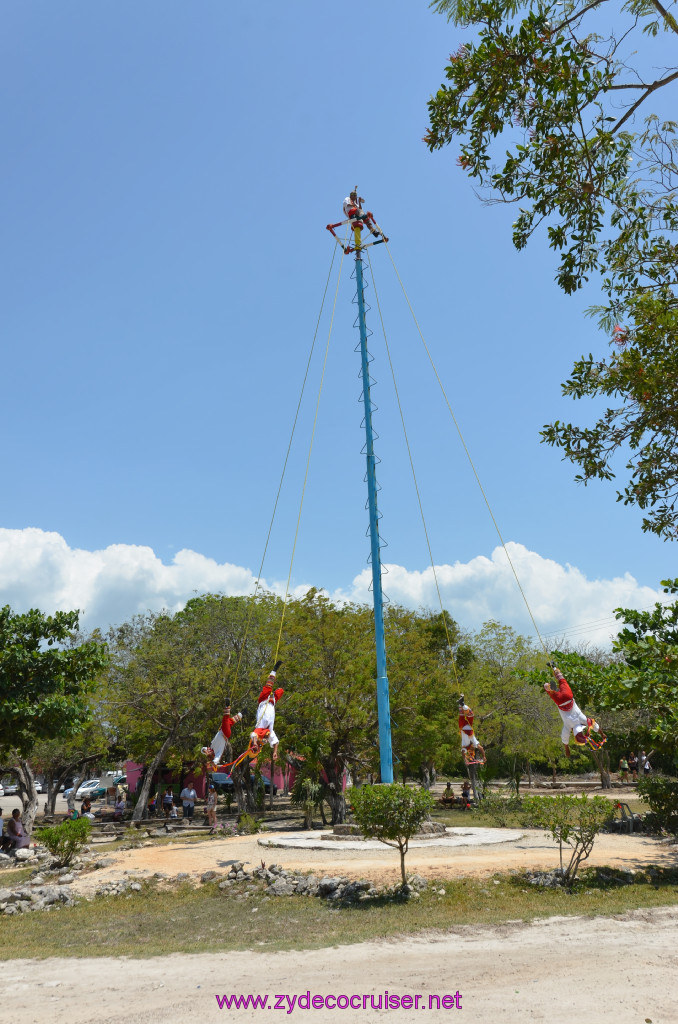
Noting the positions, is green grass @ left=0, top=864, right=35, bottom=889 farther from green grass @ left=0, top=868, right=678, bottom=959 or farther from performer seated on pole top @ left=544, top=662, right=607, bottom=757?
performer seated on pole top @ left=544, top=662, right=607, bottom=757

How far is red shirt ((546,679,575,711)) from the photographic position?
11.3 meters

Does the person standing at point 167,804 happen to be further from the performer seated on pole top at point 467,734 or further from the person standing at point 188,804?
the performer seated on pole top at point 467,734

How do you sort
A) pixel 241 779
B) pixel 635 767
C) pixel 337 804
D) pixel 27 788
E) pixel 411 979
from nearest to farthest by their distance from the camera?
1. pixel 411 979
2. pixel 337 804
3. pixel 27 788
4. pixel 241 779
5. pixel 635 767

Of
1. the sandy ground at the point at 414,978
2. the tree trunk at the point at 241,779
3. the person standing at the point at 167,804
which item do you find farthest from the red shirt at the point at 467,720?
the person standing at the point at 167,804

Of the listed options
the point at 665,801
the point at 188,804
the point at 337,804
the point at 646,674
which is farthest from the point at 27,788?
the point at 646,674

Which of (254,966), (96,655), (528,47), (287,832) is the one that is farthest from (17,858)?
(528,47)

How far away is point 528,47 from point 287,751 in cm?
2255

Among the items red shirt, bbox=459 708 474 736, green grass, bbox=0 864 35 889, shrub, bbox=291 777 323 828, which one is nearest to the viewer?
red shirt, bbox=459 708 474 736

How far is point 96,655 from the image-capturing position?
46.4 ft

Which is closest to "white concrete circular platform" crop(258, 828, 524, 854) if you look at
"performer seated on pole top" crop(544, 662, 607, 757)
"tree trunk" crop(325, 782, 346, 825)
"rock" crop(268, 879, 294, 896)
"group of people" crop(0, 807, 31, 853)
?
"tree trunk" crop(325, 782, 346, 825)

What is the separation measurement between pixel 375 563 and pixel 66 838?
9998mm

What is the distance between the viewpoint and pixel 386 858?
15.8 m

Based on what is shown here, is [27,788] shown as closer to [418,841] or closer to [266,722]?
[418,841]

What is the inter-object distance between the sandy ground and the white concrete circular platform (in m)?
7.96
